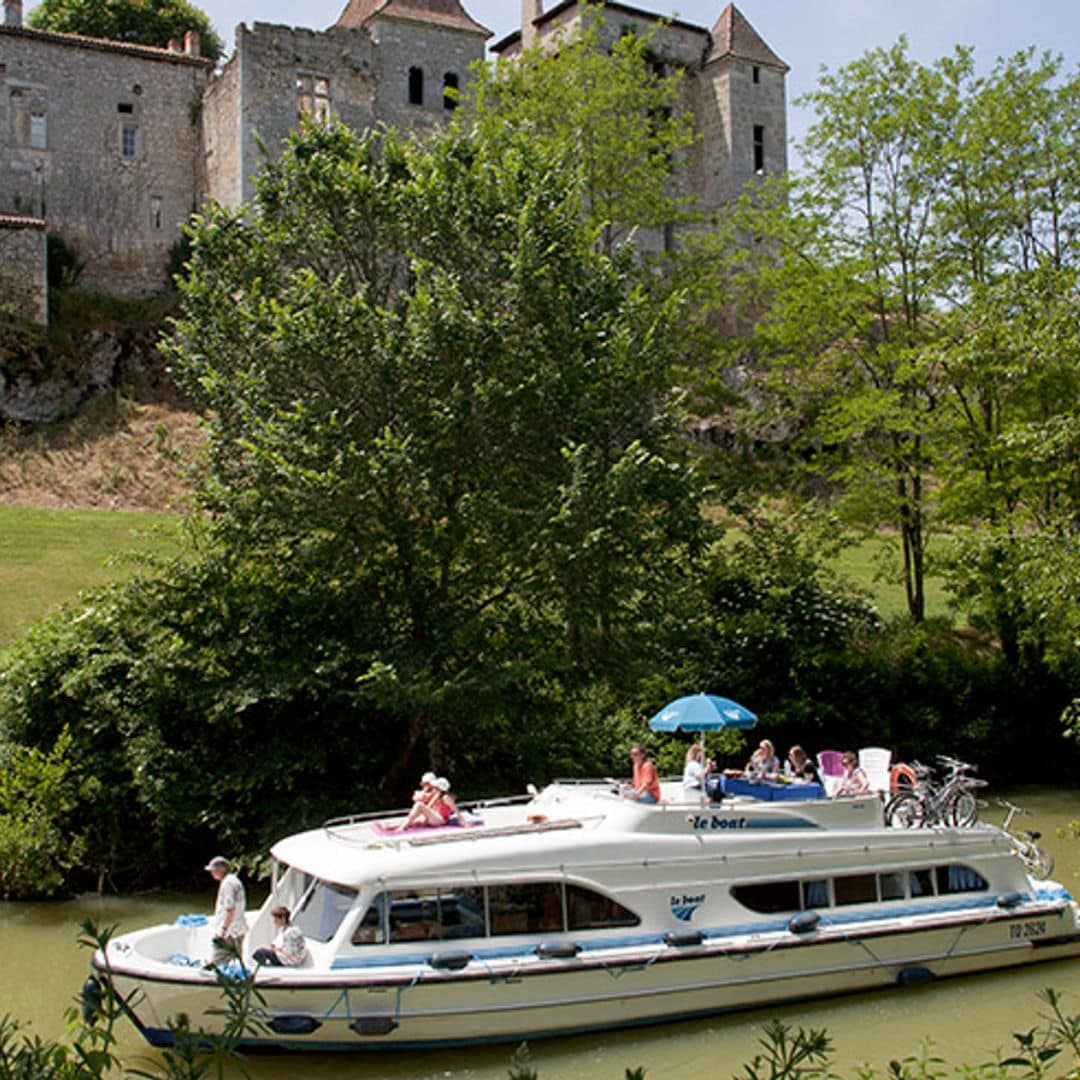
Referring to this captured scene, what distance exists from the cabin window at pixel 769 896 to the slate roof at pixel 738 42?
48.0m

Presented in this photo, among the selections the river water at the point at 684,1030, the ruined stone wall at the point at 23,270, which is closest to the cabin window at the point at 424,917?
the river water at the point at 684,1030

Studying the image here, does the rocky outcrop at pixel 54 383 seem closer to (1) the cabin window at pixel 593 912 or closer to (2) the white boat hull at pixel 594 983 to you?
(2) the white boat hull at pixel 594 983

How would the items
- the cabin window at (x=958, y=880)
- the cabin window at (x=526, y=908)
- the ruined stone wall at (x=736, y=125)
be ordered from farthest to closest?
the ruined stone wall at (x=736, y=125) < the cabin window at (x=958, y=880) < the cabin window at (x=526, y=908)

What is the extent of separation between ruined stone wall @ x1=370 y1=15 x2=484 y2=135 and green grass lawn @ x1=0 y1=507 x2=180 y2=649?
21.1 m

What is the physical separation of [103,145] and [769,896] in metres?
43.8

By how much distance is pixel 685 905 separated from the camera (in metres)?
13.5

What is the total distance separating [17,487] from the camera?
3688 cm

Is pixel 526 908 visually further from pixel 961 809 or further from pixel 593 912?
pixel 961 809

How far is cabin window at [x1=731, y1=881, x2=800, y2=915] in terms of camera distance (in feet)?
45.4

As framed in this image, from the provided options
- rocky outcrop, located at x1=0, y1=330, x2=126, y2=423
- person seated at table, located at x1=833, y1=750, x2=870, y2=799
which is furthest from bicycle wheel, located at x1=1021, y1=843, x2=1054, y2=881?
rocky outcrop, located at x1=0, y1=330, x2=126, y2=423

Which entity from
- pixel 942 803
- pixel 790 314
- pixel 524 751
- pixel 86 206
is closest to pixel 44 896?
pixel 524 751

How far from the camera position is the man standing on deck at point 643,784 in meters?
14.2

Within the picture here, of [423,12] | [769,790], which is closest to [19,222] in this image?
[423,12]

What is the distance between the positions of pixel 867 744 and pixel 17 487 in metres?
25.2
